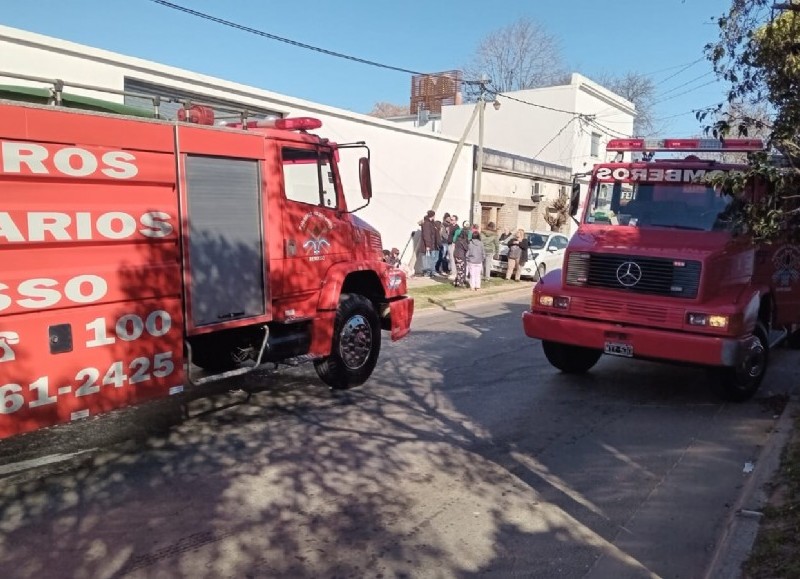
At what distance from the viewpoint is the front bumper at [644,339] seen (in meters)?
6.54

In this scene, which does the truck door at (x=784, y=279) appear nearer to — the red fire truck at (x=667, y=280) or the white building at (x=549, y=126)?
the red fire truck at (x=667, y=280)

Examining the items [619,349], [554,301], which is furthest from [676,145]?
[619,349]

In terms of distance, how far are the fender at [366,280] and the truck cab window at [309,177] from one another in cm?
69

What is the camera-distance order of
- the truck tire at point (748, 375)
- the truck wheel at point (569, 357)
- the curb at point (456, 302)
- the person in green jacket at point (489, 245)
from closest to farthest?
the truck tire at point (748, 375)
the truck wheel at point (569, 357)
the curb at point (456, 302)
the person in green jacket at point (489, 245)

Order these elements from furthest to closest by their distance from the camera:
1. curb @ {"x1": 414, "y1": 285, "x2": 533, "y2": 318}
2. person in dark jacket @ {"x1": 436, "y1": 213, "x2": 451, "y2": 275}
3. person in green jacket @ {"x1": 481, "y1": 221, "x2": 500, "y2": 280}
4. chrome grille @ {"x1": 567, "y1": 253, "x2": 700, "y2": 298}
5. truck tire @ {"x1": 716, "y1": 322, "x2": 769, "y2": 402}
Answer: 1. person in dark jacket @ {"x1": 436, "y1": 213, "x2": 451, "y2": 275}
2. person in green jacket @ {"x1": 481, "y1": 221, "x2": 500, "y2": 280}
3. curb @ {"x1": 414, "y1": 285, "x2": 533, "y2": 318}
4. truck tire @ {"x1": 716, "y1": 322, "x2": 769, "y2": 402}
5. chrome grille @ {"x1": 567, "y1": 253, "x2": 700, "y2": 298}

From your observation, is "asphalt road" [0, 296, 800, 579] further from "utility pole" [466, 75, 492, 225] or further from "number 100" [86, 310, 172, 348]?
"utility pole" [466, 75, 492, 225]

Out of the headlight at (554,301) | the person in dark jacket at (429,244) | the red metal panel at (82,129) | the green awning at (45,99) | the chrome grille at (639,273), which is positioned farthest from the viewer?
the person in dark jacket at (429,244)

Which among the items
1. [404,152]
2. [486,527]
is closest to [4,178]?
[486,527]

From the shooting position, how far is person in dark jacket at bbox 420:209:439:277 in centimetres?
1856

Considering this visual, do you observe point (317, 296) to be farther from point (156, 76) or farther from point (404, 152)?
point (404, 152)

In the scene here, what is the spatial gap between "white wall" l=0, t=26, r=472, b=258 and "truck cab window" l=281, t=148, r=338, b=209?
4940 mm

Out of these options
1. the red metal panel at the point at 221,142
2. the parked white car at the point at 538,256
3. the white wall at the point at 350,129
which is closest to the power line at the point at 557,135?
the white wall at the point at 350,129

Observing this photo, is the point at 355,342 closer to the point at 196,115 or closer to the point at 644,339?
the point at 196,115

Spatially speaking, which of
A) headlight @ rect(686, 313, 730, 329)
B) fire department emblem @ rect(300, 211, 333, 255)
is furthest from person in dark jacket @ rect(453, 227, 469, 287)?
headlight @ rect(686, 313, 730, 329)
